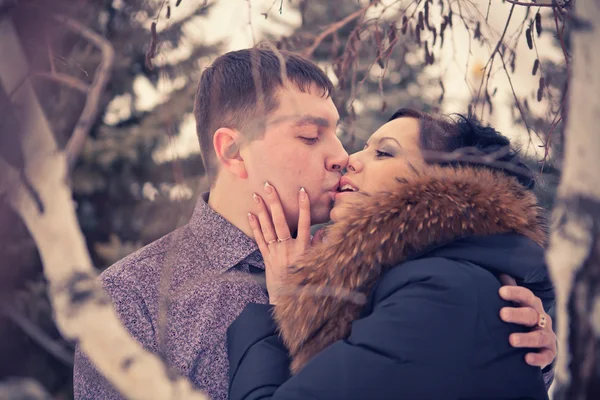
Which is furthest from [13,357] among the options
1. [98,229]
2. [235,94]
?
[98,229]

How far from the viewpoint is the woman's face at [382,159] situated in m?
1.97

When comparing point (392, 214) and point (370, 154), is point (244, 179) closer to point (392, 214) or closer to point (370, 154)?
point (370, 154)

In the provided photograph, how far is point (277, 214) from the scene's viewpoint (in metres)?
2.14

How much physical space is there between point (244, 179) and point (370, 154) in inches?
19.7

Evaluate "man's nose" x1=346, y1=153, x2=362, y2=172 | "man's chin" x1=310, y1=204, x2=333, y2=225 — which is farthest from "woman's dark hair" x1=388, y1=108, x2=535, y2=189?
"man's chin" x1=310, y1=204, x2=333, y2=225

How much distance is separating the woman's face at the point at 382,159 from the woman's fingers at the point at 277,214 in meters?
0.19

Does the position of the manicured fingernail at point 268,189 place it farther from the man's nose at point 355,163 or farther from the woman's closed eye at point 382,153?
the woman's closed eye at point 382,153

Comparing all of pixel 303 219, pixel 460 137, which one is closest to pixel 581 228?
pixel 460 137

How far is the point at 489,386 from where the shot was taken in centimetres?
140

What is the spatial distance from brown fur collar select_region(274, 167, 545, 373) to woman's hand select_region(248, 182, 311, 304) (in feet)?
1.11

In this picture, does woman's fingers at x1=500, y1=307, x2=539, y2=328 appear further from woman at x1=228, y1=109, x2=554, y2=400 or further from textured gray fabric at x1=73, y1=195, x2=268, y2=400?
textured gray fabric at x1=73, y1=195, x2=268, y2=400

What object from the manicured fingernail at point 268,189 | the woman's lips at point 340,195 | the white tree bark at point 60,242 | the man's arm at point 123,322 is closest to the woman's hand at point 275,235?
the manicured fingernail at point 268,189

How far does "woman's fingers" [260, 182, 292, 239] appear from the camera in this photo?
2113 millimetres

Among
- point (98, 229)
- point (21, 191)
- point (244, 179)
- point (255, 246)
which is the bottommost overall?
point (98, 229)
